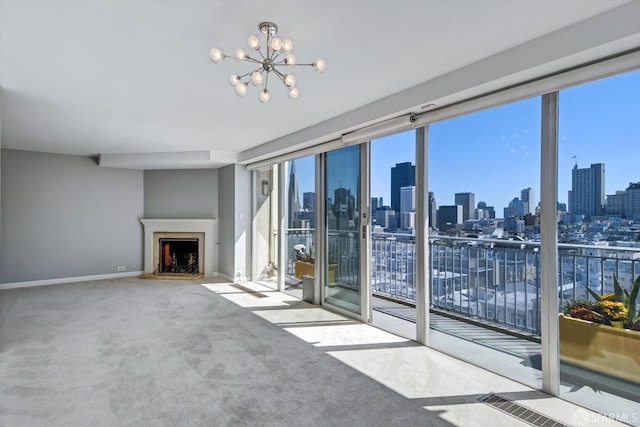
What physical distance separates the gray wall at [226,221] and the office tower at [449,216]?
432 centimetres

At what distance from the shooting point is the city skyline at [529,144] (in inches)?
91.4

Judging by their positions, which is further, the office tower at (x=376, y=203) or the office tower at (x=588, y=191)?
the office tower at (x=376, y=203)

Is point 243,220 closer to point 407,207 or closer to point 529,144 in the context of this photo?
point 407,207

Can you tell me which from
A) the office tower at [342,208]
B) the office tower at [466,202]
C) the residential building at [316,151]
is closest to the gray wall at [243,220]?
the residential building at [316,151]

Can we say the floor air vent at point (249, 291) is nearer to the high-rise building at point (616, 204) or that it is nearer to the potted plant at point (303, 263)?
the potted plant at point (303, 263)

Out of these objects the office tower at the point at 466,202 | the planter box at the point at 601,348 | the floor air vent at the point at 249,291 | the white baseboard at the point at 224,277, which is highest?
the office tower at the point at 466,202

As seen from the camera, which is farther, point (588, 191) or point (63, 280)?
point (63, 280)

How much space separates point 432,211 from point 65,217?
6.65 metres

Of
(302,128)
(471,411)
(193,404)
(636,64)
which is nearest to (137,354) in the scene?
(193,404)

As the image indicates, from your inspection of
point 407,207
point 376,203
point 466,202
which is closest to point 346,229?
point 376,203

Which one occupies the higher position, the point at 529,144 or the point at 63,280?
the point at 529,144

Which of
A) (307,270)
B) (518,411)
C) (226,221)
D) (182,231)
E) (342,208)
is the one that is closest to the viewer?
(518,411)

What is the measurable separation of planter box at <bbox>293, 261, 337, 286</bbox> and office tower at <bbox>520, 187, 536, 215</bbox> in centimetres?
265

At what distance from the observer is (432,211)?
364 cm
